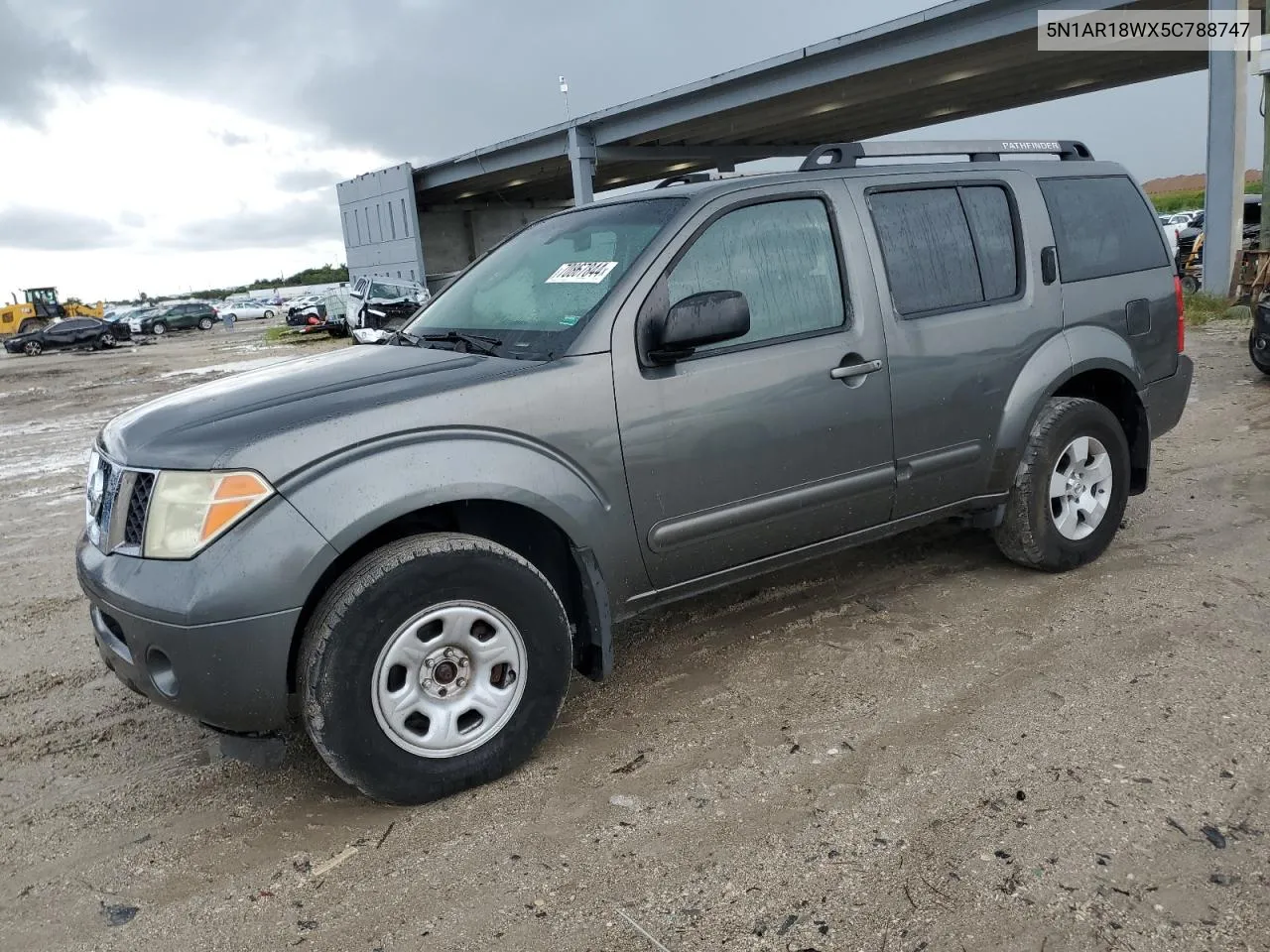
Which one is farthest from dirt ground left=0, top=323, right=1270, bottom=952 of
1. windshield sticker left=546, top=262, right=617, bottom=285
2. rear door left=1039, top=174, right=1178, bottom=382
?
windshield sticker left=546, top=262, right=617, bottom=285

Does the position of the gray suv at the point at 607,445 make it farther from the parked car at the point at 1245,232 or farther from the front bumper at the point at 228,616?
the parked car at the point at 1245,232

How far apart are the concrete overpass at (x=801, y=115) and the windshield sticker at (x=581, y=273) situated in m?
15.3

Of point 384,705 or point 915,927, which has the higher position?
point 384,705

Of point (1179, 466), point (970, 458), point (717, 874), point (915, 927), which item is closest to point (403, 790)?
point (717, 874)

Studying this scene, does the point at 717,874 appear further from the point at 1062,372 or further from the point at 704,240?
the point at 1062,372

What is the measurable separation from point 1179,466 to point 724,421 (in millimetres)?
4369

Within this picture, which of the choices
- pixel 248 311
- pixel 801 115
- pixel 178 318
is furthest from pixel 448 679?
pixel 248 311

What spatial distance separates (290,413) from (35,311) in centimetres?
5282

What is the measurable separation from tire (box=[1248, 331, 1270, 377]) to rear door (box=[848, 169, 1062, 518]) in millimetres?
5832

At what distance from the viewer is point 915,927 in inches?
90.9

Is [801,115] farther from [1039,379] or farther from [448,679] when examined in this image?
[448,679]

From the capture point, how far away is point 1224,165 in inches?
608

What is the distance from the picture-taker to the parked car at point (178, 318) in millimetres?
51094

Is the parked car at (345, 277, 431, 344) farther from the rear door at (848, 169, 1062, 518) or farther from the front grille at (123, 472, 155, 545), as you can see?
the front grille at (123, 472, 155, 545)
